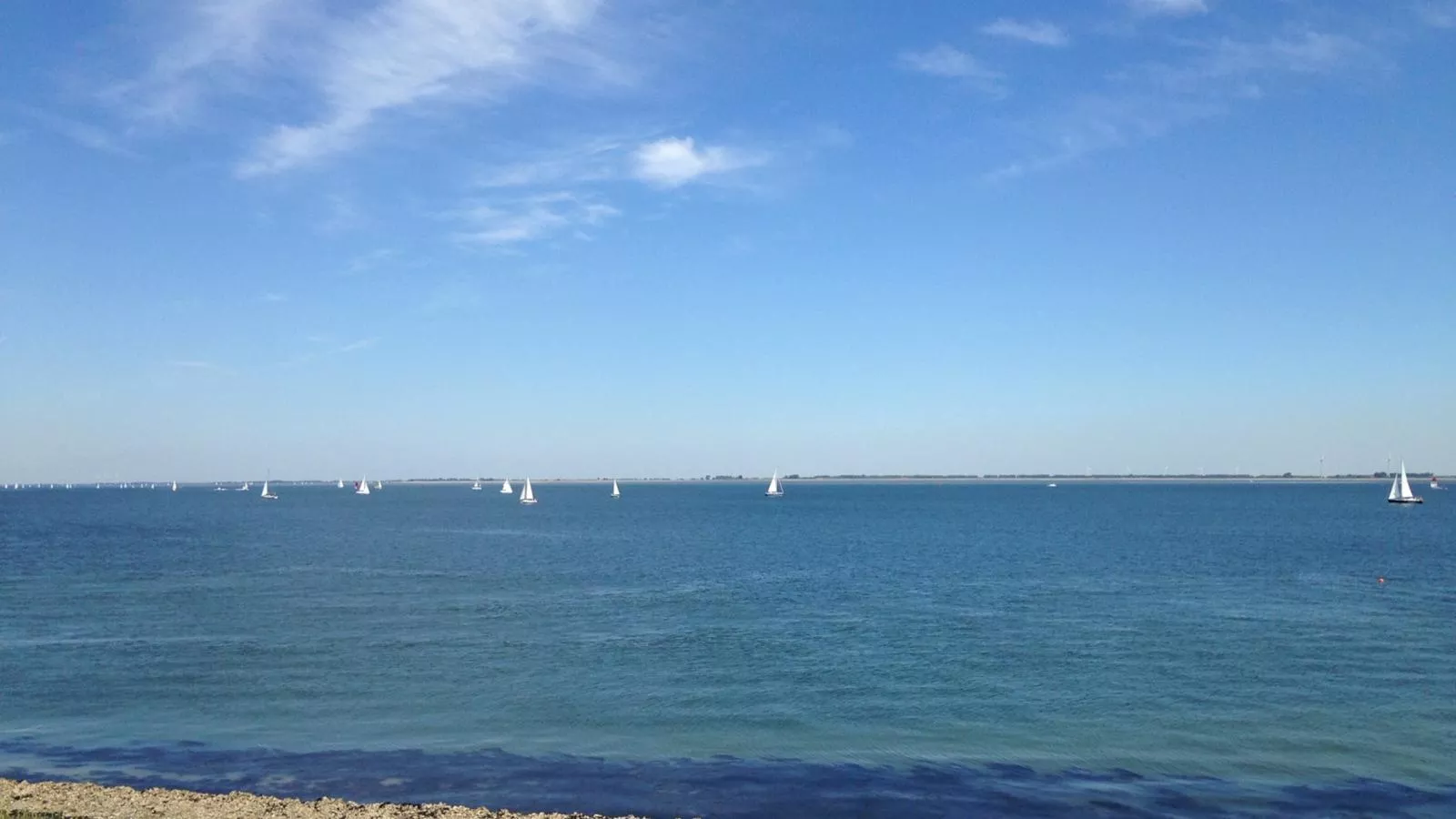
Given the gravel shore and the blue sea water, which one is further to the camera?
the blue sea water

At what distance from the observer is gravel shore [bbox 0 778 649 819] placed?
76.7ft

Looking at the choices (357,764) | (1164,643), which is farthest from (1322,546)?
(357,764)

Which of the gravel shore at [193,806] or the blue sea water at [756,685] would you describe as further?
the blue sea water at [756,685]

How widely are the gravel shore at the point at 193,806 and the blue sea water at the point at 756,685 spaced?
2234 mm

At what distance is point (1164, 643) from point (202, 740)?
41.1 metres

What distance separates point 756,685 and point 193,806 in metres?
21.4

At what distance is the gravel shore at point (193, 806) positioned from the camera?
2338 centimetres

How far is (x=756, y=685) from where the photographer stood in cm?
4047

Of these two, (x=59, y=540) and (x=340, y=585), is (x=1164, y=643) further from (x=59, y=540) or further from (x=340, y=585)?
(x=59, y=540)

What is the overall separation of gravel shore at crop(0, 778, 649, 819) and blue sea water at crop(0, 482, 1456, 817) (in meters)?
2.23

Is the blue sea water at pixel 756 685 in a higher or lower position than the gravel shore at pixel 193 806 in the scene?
lower

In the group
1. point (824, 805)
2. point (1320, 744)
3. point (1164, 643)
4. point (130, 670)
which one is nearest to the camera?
point (824, 805)

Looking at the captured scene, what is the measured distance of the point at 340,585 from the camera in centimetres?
7219

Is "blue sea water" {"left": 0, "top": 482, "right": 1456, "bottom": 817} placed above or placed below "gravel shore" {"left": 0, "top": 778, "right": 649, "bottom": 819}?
below
